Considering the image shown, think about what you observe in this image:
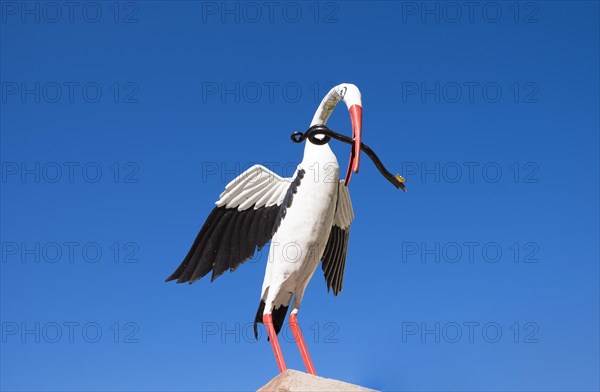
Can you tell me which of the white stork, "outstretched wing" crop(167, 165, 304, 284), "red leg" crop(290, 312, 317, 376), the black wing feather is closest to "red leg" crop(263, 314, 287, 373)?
the white stork

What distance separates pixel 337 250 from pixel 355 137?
125cm

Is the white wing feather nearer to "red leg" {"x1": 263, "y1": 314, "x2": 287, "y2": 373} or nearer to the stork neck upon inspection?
the stork neck

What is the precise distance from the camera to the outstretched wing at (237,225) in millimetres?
6012

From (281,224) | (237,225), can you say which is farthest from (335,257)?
(237,225)

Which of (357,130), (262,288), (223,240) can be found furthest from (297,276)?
(357,130)

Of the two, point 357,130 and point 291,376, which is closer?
point 291,376

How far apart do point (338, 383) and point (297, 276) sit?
41.4 inches

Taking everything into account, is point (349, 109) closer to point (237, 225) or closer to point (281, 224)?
point (281, 224)

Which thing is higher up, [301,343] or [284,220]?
[284,220]

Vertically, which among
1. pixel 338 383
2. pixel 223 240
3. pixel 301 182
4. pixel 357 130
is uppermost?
pixel 357 130

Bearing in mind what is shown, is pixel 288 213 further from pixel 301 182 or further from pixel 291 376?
pixel 291 376

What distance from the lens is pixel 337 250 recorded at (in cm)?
650

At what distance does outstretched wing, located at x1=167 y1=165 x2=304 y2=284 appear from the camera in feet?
19.7

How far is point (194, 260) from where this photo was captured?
6.05 meters
